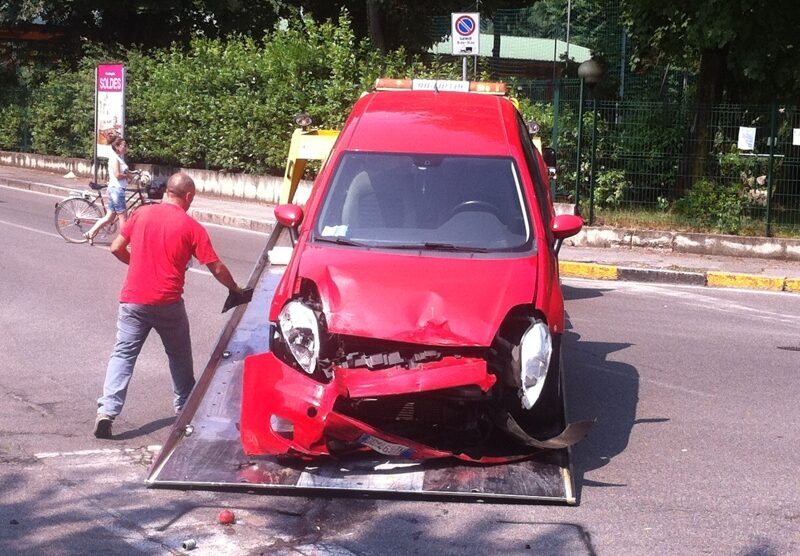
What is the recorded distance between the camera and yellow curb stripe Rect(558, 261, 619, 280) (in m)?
15.2

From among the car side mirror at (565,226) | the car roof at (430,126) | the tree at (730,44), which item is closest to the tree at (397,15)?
the tree at (730,44)

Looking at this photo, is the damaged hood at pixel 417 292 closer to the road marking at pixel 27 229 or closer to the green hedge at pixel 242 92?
the road marking at pixel 27 229

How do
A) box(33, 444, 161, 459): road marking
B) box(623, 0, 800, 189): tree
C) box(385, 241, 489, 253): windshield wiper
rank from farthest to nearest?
box(623, 0, 800, 189): tree < box(385, 241, 489, 253): windshield wiper < box(33, 444, 161, 459): road marking

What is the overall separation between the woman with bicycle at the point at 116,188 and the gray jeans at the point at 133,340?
9.92 meters

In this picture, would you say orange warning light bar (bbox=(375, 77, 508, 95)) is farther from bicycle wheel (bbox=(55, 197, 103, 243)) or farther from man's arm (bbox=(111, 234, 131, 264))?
bicycle wheel (bbox=(55, 197, 103, 243))

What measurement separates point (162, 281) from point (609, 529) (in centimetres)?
323

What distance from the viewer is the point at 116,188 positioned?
1670cm

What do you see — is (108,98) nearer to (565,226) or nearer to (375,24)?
(375,24)

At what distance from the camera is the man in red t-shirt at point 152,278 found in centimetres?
698

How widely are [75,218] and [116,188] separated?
0.92 metres

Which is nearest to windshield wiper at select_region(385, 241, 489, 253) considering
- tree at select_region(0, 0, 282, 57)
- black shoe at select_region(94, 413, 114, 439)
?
black shoe at select_region(94, 413, 114, 439)

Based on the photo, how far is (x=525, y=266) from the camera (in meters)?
6.58

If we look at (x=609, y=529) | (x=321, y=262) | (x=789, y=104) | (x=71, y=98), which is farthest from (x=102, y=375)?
(x=71, y=98)

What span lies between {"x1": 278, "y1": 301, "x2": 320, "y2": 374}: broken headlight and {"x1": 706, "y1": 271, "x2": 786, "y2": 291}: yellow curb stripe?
9856 mm
